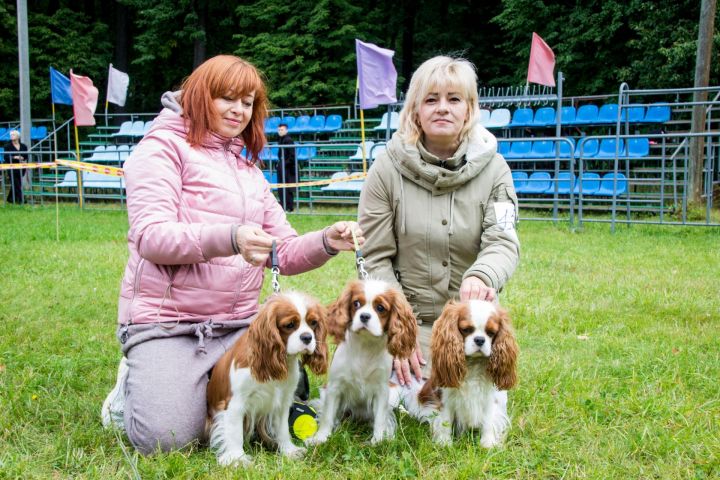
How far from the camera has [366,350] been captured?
3342 millimetres

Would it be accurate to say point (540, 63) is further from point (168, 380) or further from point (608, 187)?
point (168, 380)

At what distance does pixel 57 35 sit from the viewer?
29391 mm

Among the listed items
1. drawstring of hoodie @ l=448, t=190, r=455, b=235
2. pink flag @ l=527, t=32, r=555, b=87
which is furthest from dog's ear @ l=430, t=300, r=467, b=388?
pink flag @ l=527, t=32, r=555, b=87

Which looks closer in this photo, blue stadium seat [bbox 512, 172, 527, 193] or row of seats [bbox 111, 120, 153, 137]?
blue stadium seat [bbox 512, 172, 527, 193]

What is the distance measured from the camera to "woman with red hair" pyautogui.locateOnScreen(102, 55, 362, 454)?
3.16 meters

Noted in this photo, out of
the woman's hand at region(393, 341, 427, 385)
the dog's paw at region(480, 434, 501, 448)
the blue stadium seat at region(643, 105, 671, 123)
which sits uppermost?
the blue stadium seat at region(643, 105, 671, 123)

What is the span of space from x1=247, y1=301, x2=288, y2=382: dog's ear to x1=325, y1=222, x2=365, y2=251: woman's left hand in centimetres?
55

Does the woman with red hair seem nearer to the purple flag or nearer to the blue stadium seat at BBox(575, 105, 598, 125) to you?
the purple flag

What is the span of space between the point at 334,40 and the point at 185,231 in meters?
23.4

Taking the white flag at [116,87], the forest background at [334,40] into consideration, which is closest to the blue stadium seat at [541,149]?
the forest background at [334,40]

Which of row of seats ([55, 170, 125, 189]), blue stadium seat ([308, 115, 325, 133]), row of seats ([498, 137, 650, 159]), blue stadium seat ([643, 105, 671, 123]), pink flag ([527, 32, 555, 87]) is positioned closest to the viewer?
pink flag ([527, 32, 555, 87])

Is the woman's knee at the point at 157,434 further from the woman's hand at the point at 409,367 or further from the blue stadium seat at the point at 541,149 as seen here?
the blue stadium seat at the point at 541,149

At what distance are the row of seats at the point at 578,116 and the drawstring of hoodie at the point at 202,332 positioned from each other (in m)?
14.6

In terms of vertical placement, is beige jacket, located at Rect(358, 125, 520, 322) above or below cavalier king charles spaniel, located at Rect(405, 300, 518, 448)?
above
